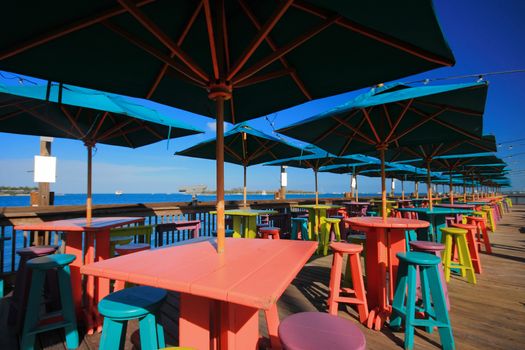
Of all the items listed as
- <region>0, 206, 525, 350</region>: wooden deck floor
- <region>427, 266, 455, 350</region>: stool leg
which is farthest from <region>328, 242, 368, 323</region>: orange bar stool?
<region>427, 266, 455, 350</region>: stool leg

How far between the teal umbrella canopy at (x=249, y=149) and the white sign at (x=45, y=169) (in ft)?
8.15

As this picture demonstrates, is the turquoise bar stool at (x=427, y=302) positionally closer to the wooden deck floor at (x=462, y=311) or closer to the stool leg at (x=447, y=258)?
the wooden deck floor at (x=462, y=311)

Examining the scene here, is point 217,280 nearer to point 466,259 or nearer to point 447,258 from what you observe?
point 447,258

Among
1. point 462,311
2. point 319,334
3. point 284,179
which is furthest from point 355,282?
point 284,179

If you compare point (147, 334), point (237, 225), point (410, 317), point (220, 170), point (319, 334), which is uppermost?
point (220, 170)

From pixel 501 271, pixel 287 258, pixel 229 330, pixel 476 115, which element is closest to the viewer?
pixel 229 330

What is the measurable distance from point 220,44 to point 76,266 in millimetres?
3031

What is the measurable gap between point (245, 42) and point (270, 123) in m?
4.61

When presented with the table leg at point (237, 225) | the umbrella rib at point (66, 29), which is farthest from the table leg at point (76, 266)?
the table leg at point (237, 225)

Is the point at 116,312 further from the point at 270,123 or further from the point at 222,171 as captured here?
the point at 270,123

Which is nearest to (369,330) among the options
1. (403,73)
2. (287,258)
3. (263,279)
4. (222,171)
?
(287,258)

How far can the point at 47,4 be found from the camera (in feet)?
4.99

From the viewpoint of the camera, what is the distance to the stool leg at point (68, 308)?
8.01 ft

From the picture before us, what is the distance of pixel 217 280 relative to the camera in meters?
1.23
